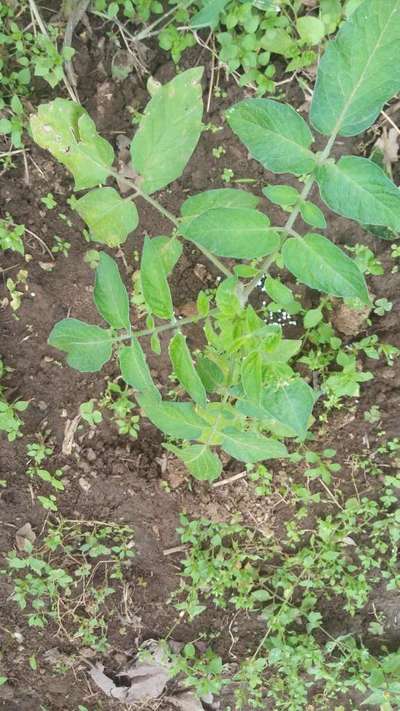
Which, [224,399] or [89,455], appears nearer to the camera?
[224,399]

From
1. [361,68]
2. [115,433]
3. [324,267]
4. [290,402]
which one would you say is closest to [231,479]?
[115,433]

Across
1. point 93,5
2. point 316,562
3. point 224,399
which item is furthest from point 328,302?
point 93,5

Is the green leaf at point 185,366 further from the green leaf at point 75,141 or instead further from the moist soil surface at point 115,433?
the moist soil surface at point 115,433

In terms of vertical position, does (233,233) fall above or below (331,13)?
below

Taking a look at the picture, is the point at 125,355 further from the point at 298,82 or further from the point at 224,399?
the point at 298,82

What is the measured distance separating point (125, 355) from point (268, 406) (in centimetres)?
38

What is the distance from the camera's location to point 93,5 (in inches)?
93.4

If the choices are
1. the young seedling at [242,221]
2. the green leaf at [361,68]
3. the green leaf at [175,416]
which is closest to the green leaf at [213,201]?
the young seedling at [242,221]

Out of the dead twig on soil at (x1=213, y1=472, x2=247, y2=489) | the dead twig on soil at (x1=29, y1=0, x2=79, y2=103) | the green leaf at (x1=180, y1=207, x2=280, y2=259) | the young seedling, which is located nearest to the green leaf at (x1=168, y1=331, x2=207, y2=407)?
the young seedling

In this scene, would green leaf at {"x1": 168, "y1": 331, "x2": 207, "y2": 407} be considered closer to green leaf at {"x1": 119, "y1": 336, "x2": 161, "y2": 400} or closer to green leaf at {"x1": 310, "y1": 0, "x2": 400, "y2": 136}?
green leaf at {"x1": 119, "y1": 336, "x2": 161, "y2": 400}

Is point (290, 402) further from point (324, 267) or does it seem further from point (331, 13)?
point (331, 13)

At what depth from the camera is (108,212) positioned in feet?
5.86

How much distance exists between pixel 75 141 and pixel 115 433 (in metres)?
1.19

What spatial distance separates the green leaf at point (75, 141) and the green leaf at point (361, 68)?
0.63 m
